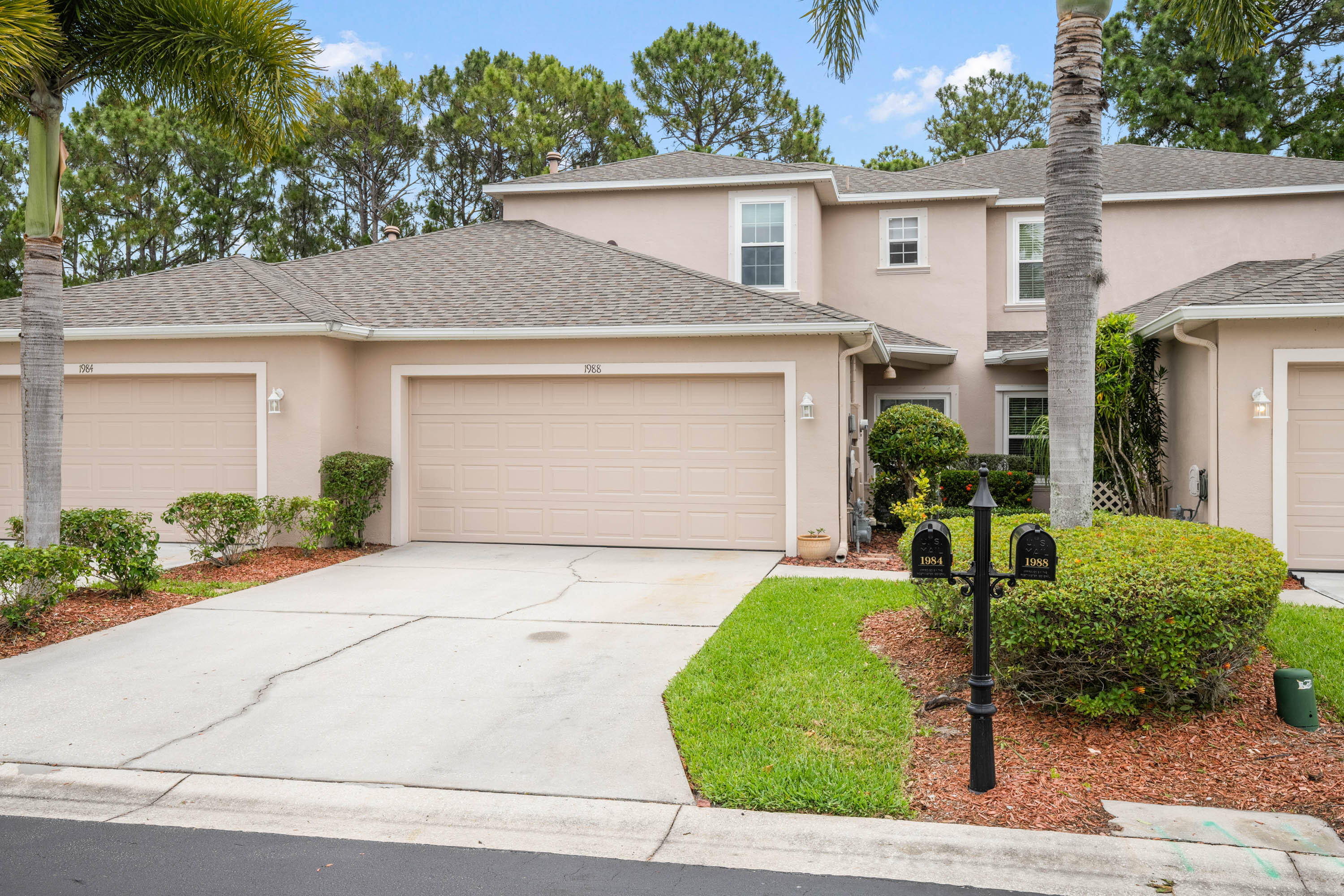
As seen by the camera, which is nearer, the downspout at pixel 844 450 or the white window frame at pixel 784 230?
the downspout at pixel 844 450

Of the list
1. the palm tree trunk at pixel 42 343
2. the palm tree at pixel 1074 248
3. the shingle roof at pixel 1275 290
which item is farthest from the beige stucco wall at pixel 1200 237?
the palm tree trunk at pixel 42 343

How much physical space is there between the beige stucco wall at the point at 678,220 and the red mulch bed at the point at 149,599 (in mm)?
7396

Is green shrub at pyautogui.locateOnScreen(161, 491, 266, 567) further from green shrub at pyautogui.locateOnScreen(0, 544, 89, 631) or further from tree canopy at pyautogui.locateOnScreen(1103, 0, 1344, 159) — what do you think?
tree canopy at pyautogui.locateOnScreen(1103, 0, 1344, 159)

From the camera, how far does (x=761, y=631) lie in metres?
7.09

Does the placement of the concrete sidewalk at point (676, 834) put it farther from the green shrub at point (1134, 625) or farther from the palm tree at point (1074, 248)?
the palm tree at point (1074, 248)

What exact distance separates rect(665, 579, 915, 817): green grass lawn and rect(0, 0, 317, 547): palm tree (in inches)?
235

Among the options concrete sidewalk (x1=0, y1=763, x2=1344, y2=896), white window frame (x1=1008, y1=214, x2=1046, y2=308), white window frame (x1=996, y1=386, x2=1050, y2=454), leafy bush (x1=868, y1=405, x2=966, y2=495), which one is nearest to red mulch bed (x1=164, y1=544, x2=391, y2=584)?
concrete sidewalk (x1=0, y1=763, x2=1344, y2=896)

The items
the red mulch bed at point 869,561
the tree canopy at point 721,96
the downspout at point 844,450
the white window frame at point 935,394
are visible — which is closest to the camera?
the red mulch bed at point 869,561

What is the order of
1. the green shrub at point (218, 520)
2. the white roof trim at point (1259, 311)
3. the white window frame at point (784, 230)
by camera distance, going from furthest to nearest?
the white window frame at point (784, 230) < the green shrub at point (218, 520) < the white roof trim at point (1259, 311)

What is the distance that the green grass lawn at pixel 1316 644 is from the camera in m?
5.58

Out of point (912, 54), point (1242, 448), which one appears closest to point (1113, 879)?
point (1242, 448)

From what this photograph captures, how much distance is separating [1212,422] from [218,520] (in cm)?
1118

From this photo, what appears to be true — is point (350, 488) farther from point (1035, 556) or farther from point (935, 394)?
point (935, 394)

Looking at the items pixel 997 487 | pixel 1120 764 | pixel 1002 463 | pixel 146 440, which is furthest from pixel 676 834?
pixel 1002 463
